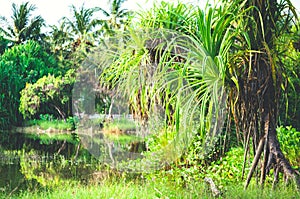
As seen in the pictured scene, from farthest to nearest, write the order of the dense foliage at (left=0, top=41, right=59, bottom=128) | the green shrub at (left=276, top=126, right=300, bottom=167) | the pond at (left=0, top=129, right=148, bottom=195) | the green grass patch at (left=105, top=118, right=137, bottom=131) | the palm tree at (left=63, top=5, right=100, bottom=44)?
the palm tree at (left=63, top=5, right=100, bottom=44) < the dense foliage at (left=0, top=41, right=59, bottom=128) < the pond at (left=0, top=129, right=148, bottom=195) < the green grass patch at (left=105, top=118, right=137, bottom=131) < the green shrub at (left=276, top=126, right=300, bottom=167)

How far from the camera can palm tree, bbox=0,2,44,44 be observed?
1195cm

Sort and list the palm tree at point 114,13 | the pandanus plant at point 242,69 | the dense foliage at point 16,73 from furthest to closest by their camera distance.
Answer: the dense foliage at point 16,73 < the palm tree at point 114,13 < the pandanus plant at point 242,69

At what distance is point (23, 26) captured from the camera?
12086 millimetres

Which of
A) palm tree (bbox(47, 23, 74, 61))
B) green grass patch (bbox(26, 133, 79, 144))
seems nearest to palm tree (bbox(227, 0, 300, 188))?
green grass patch (bbox(26, 133, 79, 144))

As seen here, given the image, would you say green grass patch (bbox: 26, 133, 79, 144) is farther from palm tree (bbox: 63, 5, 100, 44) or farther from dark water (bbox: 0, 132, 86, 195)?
palm tree (bbox: 63, 5, 100, 44)

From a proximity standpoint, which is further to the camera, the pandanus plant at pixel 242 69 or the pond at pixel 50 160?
the pond at pixel 50 160

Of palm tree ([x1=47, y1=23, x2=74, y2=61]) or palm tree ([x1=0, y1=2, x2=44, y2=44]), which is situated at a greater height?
palm tree ([x1=0, y1=2, x2=44, y2=44])

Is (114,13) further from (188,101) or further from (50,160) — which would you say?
(188,101)

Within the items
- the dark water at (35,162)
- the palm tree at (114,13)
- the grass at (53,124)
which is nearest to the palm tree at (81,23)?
the palm tree at (114,13)

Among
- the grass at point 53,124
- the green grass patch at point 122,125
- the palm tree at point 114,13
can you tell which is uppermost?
the palm tree at point 114,13

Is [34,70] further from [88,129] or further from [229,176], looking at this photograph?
[229,176]

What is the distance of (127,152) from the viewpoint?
4.74 meters

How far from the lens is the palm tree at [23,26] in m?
12.0

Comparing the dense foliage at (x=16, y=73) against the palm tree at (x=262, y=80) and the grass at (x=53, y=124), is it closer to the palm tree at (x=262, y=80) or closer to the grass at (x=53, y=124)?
the grass at (x=53, y=124)
